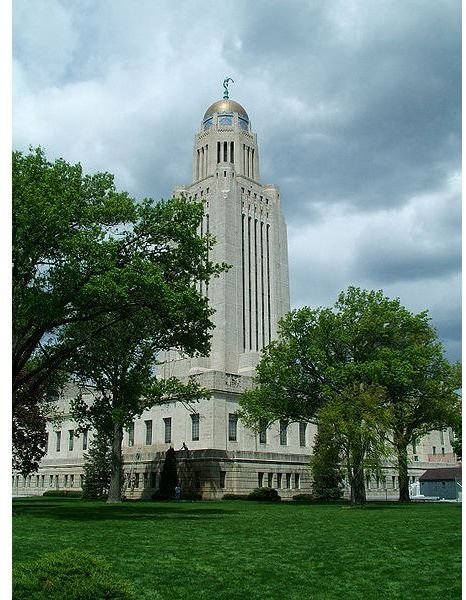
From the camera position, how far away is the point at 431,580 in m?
12.6

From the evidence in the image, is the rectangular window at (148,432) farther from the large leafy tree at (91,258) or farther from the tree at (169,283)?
the large leafy tree at (91,258)

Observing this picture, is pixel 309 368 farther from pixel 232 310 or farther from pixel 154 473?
pixel 232 310

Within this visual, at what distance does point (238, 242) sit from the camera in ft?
277

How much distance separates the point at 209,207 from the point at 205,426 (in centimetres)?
3300

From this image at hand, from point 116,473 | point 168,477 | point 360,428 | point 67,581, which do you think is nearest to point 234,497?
point 168,477

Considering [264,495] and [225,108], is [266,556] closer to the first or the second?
[264,495]

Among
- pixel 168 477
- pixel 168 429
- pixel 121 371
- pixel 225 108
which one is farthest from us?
pixel 225 108

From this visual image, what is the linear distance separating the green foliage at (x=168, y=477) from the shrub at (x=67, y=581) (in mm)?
52541

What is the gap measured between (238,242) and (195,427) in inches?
1103

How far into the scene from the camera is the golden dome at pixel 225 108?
325ft

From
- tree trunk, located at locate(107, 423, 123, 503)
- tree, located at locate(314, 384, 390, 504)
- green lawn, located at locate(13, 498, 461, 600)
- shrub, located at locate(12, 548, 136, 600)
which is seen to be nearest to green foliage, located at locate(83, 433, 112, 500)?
tree trunk, located at locate(107, 423, 123, 503)

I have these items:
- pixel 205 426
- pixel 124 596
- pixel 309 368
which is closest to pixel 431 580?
pixel 124 596

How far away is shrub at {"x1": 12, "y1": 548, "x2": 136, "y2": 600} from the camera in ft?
26.1

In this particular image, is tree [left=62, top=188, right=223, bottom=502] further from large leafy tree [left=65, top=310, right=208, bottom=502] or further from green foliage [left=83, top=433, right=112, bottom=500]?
green foliage [left=83, top=433, right=112, bottom=500]
